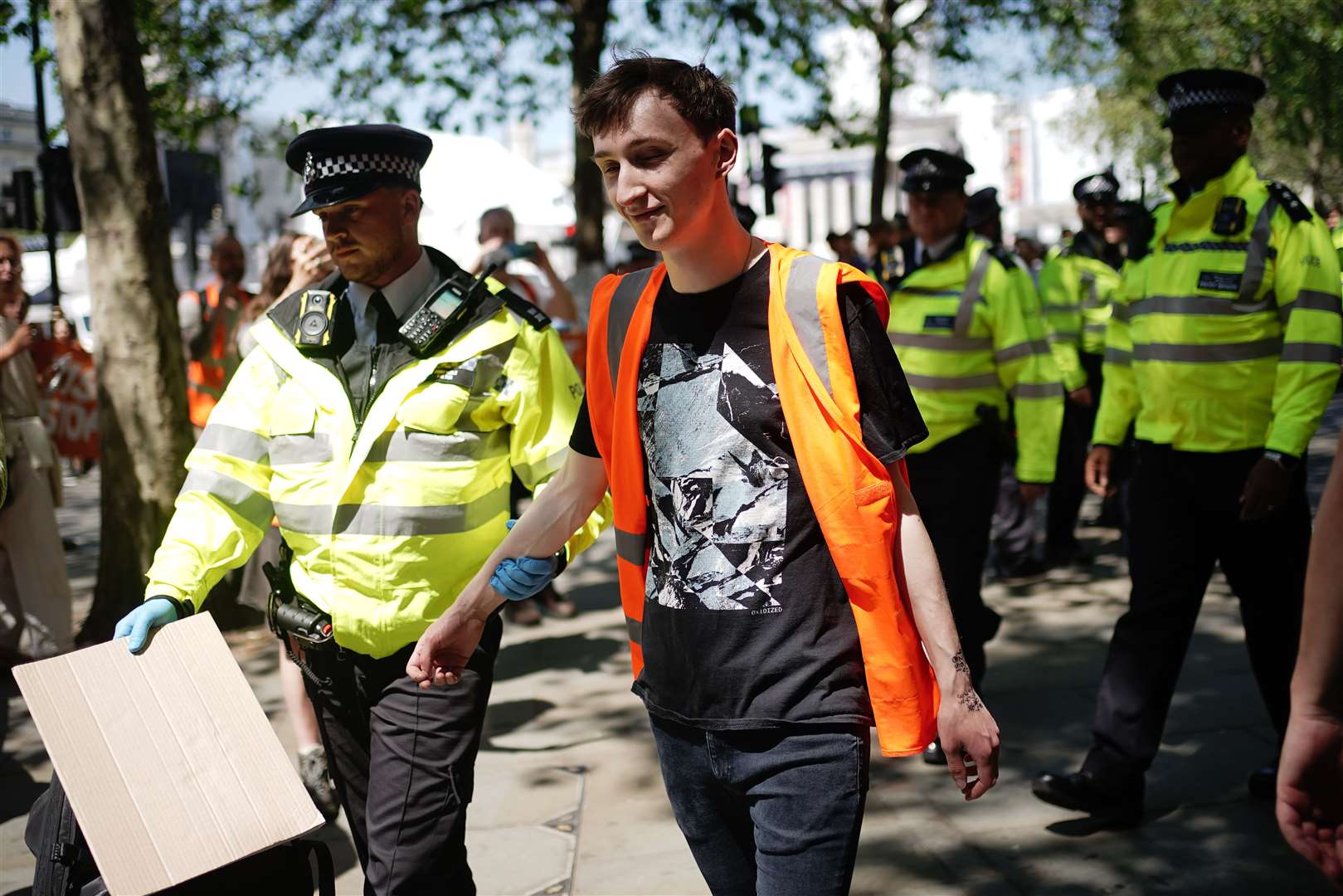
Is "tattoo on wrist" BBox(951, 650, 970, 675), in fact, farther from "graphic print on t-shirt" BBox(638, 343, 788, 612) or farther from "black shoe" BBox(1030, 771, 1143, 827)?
"black shoe" BBox(1030, 771, 1143, 827)

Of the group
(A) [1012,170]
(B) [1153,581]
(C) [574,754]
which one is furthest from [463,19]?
(A) [1012,170]

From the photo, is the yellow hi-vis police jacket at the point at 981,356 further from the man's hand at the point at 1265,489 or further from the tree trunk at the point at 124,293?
the tree trunk at the point at 124,293

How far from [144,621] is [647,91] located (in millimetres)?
1353

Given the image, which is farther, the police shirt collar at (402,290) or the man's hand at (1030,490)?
the man's hand at (1030,490)

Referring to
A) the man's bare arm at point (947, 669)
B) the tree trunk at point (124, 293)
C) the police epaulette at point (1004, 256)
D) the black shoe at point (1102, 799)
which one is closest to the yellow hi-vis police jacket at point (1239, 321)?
the police epaulette at point (1004, 256)

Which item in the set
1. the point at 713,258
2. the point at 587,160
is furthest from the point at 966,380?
the point at 587,160

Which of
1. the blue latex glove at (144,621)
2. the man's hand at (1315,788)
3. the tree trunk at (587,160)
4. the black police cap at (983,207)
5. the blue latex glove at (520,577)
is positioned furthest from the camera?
the tree trunk at (587,160)

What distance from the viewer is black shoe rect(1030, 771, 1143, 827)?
4199 mm

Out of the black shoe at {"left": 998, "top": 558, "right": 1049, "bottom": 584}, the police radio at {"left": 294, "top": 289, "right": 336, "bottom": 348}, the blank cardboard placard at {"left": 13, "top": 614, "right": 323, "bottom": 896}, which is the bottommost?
the black shoe at {"left": 998, "top": 558, "right": 1049, "bottom": 584}

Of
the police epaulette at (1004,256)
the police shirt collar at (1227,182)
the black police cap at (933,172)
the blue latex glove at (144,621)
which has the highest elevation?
the black police cap at (933,172)

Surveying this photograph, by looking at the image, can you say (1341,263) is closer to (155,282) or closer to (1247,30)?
(155,282)

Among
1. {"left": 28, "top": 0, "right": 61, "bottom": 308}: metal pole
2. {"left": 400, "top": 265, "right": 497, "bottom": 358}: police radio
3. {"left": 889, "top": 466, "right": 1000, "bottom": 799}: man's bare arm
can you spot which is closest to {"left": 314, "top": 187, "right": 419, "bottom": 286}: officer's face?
{"left": 400, "top": 265, "right": 497, "bottom": 358}: police radio

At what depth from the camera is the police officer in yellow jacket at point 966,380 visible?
488 centimetres

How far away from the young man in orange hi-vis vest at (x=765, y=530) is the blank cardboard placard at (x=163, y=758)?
727mm
